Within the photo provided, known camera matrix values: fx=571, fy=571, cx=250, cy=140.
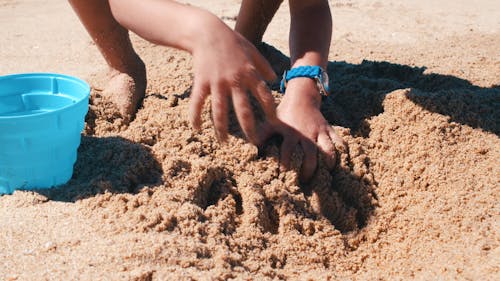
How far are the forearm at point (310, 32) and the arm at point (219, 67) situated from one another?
0.76 meters

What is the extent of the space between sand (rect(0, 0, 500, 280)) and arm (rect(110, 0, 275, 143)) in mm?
323

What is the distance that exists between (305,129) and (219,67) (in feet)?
2.01

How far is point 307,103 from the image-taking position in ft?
6.77

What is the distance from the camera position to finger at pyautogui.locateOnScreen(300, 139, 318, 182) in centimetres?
190

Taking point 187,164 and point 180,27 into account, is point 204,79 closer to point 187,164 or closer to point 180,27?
point 180,27

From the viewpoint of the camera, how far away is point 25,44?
3568 mm

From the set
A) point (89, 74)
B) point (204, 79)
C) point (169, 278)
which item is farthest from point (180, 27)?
point (89, 74)

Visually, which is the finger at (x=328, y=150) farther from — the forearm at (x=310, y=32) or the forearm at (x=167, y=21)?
the forearm at (x=167, y=21)

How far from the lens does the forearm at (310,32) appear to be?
2.26 metres

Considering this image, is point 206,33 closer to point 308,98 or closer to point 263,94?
point 263,94

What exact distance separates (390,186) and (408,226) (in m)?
0.18

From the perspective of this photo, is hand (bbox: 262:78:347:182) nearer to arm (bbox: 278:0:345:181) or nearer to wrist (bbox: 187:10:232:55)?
arm (bbox: 278:0:345:181)

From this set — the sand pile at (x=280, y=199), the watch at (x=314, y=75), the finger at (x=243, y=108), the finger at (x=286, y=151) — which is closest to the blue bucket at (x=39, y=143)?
the sand pile at (x=280, y=199)

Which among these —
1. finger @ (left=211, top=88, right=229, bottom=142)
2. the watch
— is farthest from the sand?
finger @ (left=211, top=88, right=229, bottom=142)
